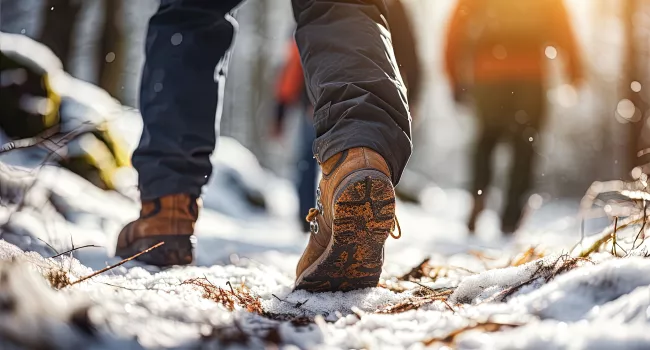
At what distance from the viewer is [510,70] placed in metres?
6.39

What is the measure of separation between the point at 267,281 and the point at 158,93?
0.88 meters

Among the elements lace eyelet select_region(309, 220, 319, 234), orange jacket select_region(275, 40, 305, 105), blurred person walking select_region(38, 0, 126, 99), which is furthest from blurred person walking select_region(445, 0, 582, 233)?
blurred person walking select_region(38, 0, 126, 99)

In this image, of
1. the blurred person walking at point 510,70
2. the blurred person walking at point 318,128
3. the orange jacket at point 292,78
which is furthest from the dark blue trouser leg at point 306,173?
the blurred person walking at point 318,128

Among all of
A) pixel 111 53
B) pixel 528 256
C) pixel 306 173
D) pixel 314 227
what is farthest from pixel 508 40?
pixel 111 53

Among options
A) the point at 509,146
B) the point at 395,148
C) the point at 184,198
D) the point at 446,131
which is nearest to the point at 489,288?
the point at 395,148

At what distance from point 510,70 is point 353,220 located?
5.37 m

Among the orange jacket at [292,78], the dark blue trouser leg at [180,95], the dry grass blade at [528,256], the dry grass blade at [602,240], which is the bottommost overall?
the dry grass blade at [528,256]

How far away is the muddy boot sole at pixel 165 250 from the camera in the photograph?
2.22 metres

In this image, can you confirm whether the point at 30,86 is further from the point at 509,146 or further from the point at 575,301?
the point at 509,146

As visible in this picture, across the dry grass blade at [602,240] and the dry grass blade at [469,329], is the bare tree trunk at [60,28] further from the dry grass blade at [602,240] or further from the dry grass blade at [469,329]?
the dry grass blade at [469,329]

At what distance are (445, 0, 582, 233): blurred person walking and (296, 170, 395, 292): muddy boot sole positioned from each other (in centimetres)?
498

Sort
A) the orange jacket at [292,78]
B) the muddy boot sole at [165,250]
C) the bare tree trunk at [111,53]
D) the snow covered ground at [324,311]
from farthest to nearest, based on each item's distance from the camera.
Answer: the bare tree trunk at [111,53]
the orange jacket at [292,78]
the muddy boot sole at [165,250]
the snow covered ground at [324,311]

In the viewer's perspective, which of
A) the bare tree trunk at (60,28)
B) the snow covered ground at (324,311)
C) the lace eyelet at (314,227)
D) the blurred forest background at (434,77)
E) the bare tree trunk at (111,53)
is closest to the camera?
the snow covered ground at (324,311)

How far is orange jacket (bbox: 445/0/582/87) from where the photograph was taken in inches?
249
